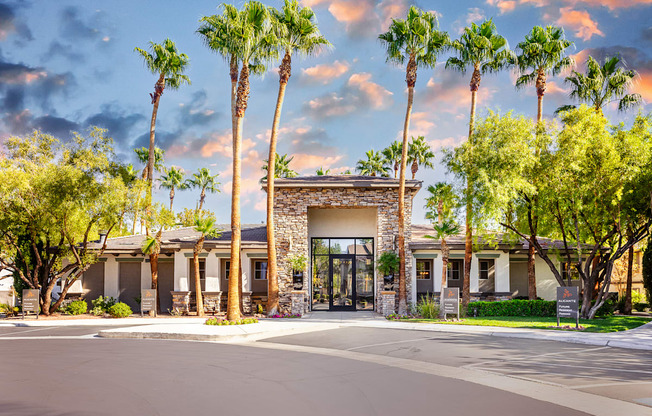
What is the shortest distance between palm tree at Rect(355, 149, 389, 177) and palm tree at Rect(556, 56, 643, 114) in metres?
18.6

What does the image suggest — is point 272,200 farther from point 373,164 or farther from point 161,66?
point 373,164

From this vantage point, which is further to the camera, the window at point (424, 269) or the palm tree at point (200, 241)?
the window at point (424, 269)

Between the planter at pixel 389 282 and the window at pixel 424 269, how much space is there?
553cm

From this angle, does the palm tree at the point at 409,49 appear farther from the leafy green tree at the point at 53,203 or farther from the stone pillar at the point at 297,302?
the leafy green tree at the point at 53,203

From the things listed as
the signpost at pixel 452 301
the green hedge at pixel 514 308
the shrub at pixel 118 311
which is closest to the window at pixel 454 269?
the green hedge at pixel 514 308

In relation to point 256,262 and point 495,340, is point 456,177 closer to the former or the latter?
point 495,340

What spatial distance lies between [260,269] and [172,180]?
25.9 m

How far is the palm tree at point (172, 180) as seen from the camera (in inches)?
2031

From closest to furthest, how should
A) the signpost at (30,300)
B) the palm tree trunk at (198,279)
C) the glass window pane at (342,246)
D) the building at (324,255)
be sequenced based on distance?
1. the signpost at (30,300)
2. the palm tree trunk at (198,279)
3. the building at (324,255)
4. the glass window pane at (342,246)

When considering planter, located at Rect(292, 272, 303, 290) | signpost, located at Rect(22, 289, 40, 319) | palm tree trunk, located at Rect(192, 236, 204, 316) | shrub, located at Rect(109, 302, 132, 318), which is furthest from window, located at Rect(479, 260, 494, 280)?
signpost, located at Rect(22, 289, 40, 319)

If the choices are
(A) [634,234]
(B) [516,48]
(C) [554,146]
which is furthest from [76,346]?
(B) [516,48]

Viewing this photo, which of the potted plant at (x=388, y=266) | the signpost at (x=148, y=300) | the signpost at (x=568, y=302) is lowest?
the signpost at (x=148, y=300)

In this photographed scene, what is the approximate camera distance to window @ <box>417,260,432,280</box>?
30016mm

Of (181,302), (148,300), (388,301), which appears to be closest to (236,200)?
(148,300)
